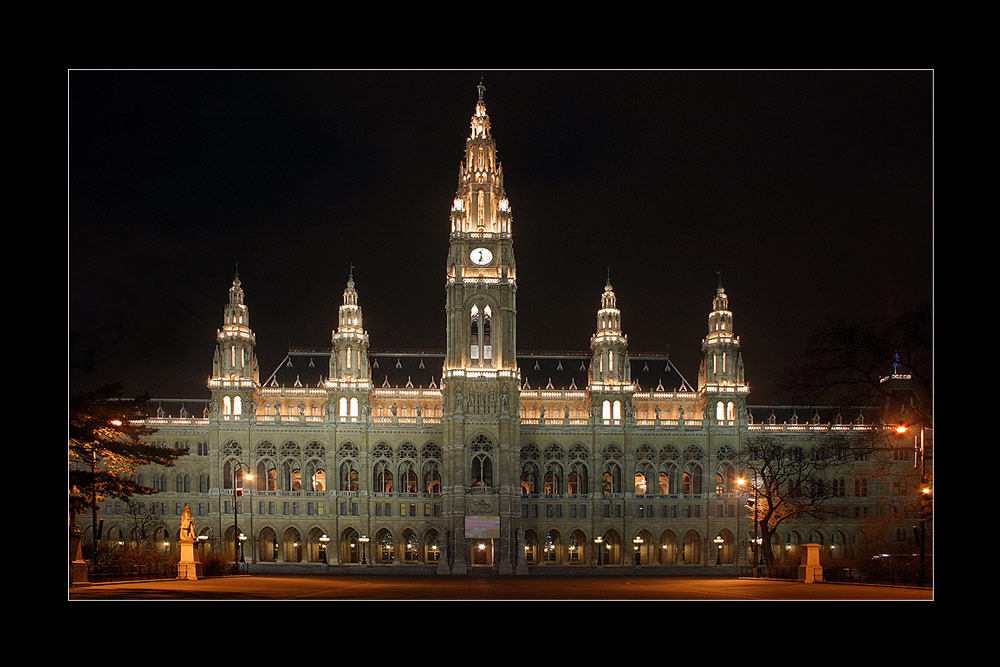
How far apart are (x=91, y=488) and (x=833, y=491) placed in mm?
87021

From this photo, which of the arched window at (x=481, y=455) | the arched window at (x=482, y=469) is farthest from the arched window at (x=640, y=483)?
the arched window at (x=481, y=455)

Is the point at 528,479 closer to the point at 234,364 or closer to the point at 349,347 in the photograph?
the point at 349,347

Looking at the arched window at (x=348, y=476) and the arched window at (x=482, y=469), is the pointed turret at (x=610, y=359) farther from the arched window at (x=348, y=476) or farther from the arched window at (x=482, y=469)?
the arched window at (x=348, y=476)

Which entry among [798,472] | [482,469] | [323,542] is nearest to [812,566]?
[798,472]

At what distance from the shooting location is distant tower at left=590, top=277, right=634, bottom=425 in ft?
415

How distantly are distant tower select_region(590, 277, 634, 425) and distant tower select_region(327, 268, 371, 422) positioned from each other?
78.4 feet

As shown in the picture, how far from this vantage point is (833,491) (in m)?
126

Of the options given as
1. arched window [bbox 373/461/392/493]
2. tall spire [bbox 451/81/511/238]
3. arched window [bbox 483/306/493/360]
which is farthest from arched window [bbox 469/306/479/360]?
arched window [bbox 373/461/392/493]

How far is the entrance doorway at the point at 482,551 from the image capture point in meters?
117

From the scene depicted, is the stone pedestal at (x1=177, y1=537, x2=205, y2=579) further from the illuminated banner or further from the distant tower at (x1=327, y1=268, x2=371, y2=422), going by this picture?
the distant tower at (x1=327, y1=268, x2=371, y2=422)

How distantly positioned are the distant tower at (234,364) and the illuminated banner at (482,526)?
26147 mm

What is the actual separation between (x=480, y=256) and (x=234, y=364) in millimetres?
27939

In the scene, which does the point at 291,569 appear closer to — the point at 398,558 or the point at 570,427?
the point at 398,558

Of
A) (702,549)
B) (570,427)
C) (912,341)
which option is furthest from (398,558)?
(912,341)
